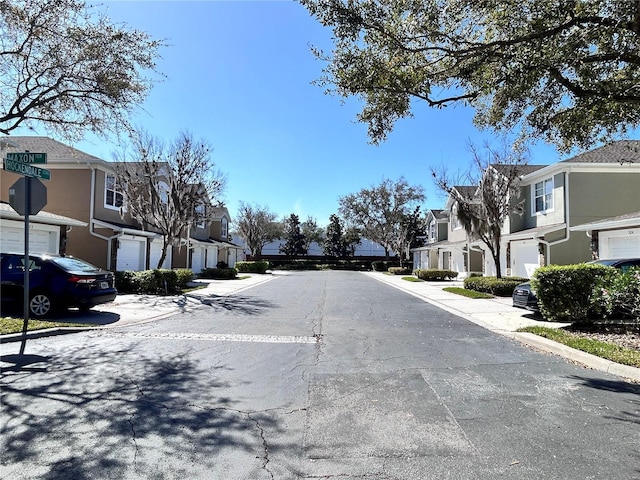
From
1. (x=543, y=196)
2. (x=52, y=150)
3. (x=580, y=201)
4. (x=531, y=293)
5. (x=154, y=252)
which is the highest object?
(x=52, y=150)

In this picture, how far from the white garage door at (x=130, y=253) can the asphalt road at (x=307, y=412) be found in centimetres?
1420

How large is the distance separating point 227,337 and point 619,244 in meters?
16.5

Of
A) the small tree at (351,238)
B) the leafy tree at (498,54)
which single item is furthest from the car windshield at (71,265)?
the small tree at (351,238)

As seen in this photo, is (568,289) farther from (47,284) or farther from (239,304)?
(47,284)

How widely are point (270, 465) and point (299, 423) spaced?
80 centimetres

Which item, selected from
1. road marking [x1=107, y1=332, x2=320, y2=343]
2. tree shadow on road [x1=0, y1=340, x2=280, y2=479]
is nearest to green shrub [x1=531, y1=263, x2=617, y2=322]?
road marking [x1=107, y1=332, x2=320, y2=343]

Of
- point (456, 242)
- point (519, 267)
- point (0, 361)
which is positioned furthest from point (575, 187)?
point (0, 361)

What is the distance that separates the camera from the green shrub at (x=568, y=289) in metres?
9.10

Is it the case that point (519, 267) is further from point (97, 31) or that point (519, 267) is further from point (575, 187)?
point (97, 31)

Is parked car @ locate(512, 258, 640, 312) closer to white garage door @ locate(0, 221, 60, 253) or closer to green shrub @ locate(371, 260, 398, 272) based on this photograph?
white garage door @ locate(0, 221, 60, 253)

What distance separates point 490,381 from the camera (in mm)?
5301

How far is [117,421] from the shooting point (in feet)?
12.8

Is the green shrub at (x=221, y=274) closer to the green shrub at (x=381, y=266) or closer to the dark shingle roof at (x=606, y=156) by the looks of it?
the dark shingle roof at (x=606, y=156)

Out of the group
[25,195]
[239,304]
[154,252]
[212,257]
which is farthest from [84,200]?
[212,257]
